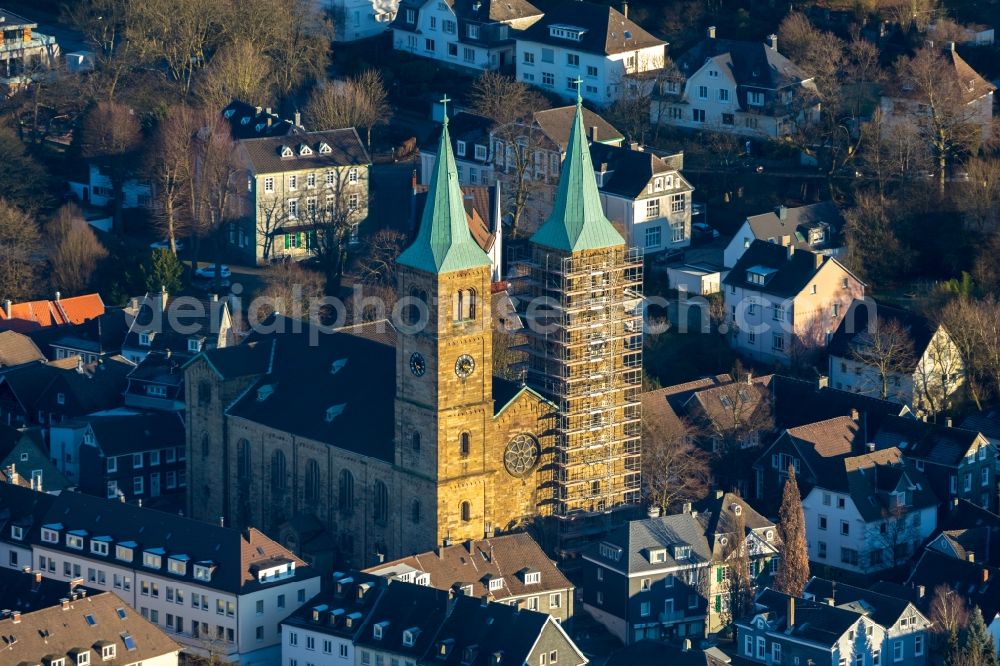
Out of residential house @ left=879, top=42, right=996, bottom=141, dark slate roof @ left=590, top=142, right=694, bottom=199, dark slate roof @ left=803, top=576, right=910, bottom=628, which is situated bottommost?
dark slate roof @ left=803, top=576, right=910, bottom=628

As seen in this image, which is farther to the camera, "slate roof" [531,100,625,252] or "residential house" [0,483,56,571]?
"residential house" [0,483,56,571]

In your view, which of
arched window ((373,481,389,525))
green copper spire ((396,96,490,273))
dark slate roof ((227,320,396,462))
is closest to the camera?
green copper spire ((396,96,490,273))

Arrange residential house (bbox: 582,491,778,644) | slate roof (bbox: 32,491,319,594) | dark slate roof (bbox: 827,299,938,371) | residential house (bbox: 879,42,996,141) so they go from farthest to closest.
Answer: residential house (bbox: 879,42,996,141), dark slate roof (bbox: 827,299,938,371), residential house (bbox: 582,491,778,644), slate roof (bbox: 32,491,319,594)

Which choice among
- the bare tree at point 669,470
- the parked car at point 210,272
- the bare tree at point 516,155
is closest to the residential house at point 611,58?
the bare tree at point 516,155

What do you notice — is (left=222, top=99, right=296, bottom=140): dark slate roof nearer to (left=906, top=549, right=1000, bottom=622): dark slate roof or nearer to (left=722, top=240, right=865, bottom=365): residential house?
(left=722, top=240, right=865, bottom=365): residential house

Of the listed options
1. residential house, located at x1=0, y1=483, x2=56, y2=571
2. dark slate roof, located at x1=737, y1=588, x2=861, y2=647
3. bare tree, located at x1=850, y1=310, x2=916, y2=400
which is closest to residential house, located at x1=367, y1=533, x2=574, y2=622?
dark slate roof, located at x1=737, y1=588, x2=861, y2=647

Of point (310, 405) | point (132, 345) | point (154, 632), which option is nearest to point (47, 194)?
point (132, 345)

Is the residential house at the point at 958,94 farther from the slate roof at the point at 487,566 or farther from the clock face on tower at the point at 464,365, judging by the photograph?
the slate roof at the point at 487,566

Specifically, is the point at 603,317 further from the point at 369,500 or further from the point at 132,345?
the point at 132,345
